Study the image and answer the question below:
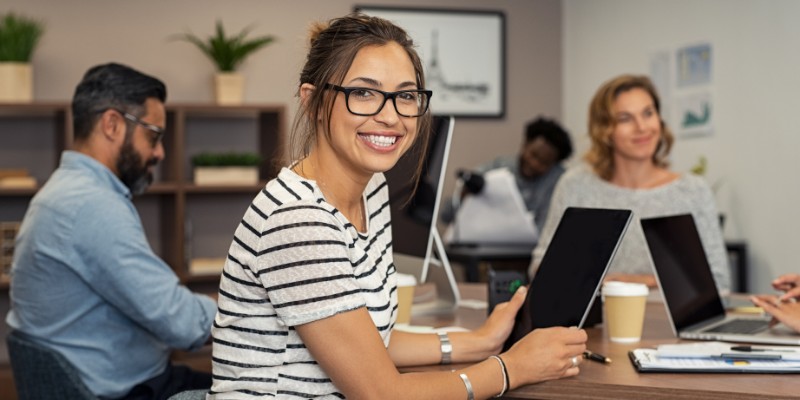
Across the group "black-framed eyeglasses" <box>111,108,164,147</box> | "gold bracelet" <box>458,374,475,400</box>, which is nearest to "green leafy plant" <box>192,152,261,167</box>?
"black-framed eyeglasses" <box>111,108,164,147</box>

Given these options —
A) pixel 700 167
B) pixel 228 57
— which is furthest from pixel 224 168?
pixel 700 167

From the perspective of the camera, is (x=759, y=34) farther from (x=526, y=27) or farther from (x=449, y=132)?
(x=449, y=132)

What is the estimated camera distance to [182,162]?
548 cm

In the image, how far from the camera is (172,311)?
2535 millimetres

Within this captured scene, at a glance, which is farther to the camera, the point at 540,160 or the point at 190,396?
the point at 540,160

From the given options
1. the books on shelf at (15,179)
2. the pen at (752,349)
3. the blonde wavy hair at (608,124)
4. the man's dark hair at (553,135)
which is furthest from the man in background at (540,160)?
the pen at (752,349)

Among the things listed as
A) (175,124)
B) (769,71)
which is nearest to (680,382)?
(769,71)

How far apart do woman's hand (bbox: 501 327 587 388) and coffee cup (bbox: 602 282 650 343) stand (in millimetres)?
340

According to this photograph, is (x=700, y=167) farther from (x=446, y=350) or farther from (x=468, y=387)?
(x=468, y=387)

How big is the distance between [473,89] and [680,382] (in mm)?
4937

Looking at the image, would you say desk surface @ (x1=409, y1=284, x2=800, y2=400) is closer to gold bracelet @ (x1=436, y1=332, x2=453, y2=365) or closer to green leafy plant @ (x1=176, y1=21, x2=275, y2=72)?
gold bracelet @ (x1=436, y1=332, x2=453, y2=365)

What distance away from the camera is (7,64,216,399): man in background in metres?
2.52

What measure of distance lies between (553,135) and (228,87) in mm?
1836

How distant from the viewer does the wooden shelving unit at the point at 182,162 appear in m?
5.47
